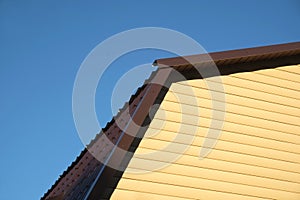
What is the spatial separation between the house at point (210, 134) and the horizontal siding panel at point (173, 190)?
1cm

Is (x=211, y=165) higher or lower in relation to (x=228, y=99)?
lower

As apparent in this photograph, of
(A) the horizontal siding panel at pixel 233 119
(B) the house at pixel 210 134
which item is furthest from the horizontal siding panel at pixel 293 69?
(A) the horizontal siding panel at pixel 233 119

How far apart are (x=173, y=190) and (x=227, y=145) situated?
86 cm

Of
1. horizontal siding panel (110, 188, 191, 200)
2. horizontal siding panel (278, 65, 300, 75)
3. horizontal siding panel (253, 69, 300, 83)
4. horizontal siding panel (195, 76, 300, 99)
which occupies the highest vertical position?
horizontal siding panel (278, 65, 300, 75)

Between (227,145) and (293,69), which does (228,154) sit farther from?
(293,69)

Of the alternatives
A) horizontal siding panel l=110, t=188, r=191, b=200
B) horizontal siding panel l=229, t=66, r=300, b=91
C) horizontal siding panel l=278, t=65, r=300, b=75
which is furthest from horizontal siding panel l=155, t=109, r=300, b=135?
horizontal siding panel l=110, t=188, r=191, b=200

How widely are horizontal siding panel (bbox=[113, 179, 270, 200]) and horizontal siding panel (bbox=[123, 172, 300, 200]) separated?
0.03 meters

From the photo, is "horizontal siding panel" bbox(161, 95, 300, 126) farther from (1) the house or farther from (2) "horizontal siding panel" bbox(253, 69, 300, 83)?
(2) "horizontal siding panel" bbox(253, 69, 300, 83)

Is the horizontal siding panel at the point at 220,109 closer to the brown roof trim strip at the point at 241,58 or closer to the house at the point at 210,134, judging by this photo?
the house at the point at 210,134

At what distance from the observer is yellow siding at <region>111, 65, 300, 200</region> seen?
434 cm

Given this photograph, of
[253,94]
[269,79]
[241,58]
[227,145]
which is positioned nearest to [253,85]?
[253,94]

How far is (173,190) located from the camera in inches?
172

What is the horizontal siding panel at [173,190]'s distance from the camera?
4.25 meters

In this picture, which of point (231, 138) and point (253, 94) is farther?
point (253, 94)
